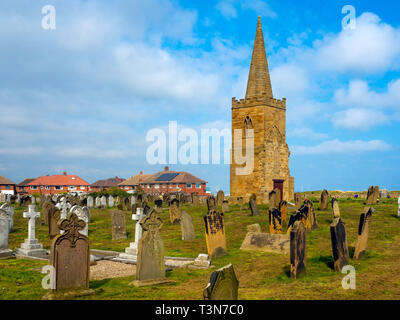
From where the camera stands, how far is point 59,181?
97688 mm

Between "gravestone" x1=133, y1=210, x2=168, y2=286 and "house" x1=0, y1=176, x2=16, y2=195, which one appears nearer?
"gravestone" x1=133, y1=210, x2=168, y2=286

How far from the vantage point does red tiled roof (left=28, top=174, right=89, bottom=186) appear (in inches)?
3804

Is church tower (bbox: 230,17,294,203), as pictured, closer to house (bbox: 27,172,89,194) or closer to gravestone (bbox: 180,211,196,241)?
gravestone (bbox: 180,211,196,241)

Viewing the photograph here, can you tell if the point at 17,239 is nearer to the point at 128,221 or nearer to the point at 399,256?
the point at 128,221

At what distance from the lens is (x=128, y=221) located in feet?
84.8

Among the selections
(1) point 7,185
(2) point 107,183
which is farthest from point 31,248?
(2) point 107,183

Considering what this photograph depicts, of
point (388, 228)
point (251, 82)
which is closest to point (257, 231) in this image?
point (388, 228)

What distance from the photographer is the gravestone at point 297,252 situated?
33.4ft

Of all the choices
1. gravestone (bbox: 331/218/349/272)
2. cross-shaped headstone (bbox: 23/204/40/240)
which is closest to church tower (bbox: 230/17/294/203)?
cross-shaped headstone (bbox: 23/204/40/240)

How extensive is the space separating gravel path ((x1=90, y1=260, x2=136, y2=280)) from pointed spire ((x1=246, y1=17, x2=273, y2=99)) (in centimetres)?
2963

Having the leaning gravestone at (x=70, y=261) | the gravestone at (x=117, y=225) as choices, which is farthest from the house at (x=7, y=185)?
the leaning gravestone at (x=70, y=261)

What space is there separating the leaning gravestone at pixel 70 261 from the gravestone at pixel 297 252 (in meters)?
5.12

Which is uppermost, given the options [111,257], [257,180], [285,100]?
[285,100]
